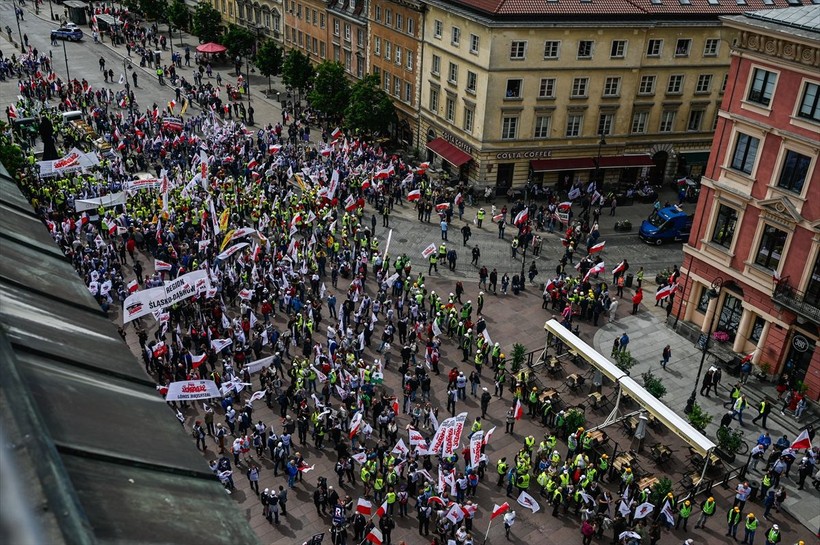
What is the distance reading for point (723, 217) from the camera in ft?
133

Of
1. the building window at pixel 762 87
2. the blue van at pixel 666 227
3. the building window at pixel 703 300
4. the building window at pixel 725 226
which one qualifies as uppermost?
the building window at pixel 762 87

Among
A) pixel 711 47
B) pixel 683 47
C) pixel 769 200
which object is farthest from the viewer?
pixel 711 47

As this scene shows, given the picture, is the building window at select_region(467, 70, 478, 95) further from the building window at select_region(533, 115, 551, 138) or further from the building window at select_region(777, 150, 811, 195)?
the building window at select_region(777, 150, 811, 195)

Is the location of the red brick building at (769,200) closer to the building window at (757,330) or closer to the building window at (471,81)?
the building window at (757,330)

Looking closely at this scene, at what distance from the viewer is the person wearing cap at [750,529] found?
27.8m

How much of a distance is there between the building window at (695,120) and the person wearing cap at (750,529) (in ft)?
141

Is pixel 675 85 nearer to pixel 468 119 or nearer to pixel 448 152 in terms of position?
pixel 468 119

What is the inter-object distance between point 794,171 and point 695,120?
3060 cm

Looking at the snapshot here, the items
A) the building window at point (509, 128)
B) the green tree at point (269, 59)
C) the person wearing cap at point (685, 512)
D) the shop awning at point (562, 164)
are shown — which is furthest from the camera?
the green tree at point (269, 59)

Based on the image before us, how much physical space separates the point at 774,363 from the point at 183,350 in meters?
28.6

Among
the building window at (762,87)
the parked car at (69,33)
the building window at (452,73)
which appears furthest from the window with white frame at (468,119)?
the parked car at (69,33)

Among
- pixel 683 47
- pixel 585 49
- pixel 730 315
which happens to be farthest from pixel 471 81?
pixel 730 315

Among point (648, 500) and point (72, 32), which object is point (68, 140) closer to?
point (72, 32)

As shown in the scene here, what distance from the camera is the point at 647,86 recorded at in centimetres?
6216
